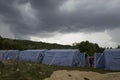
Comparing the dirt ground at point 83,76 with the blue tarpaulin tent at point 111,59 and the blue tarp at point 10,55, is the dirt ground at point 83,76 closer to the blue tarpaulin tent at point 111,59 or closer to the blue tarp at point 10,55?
the blue tarpaulin tent at point 111,59

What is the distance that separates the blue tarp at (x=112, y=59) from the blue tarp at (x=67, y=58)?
5.08 m

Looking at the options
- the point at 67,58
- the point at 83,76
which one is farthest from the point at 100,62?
the point at 83,76

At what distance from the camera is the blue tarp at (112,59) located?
2959 centimetres

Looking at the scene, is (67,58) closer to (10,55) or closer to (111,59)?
(111,59)

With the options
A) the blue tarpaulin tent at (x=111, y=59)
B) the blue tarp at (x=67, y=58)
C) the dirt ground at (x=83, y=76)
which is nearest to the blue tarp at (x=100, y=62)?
the blue tarpaulin tent at (x=111, y=59)

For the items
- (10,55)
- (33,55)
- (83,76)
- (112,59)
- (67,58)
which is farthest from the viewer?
(10,55)

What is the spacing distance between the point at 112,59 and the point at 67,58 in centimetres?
712

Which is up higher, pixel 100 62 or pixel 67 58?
pixel 67 58

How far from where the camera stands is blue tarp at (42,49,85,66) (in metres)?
34.3

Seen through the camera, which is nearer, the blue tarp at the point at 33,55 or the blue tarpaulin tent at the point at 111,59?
the blue tarpaulin tent at the point at 111,59

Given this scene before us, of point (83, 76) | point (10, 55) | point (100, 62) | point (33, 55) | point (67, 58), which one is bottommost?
point (83, 76)

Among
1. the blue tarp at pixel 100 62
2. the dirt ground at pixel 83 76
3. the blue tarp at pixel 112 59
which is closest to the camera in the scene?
the dirt ground at pixel 83 76

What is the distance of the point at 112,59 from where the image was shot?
30.1 meters

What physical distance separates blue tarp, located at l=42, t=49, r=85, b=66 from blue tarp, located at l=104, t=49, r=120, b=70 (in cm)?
508
